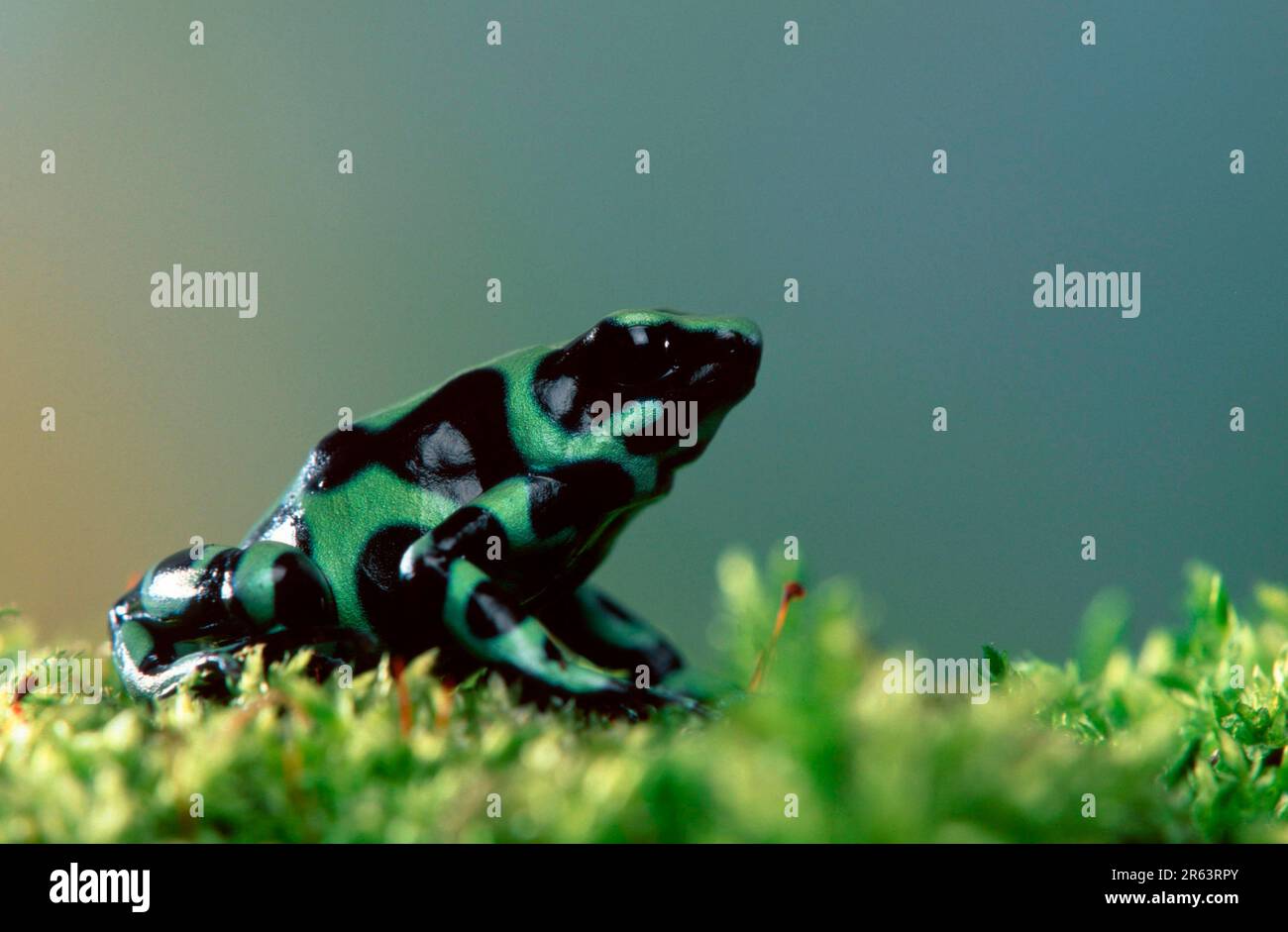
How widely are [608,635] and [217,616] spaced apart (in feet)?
2.15

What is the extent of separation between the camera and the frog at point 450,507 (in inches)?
54.9

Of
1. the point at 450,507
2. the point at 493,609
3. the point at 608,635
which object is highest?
the point at 450,507

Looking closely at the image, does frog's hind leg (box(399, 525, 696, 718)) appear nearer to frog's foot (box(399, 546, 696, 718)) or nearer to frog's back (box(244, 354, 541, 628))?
frog's foot (box(399, 546, 696, 718))

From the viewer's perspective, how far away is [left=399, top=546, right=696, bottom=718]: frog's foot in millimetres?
1238

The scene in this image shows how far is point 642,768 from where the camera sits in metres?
0.75

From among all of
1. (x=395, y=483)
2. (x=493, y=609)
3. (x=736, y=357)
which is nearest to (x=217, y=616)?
(x=395, y=483)

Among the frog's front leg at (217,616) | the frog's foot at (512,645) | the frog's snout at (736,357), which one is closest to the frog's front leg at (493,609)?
the frog's foot at (512,645)

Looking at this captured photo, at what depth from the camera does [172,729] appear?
109 cm

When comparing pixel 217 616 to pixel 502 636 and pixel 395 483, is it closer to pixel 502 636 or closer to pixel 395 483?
pixel 395 483

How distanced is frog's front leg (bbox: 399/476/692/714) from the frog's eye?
0.24 meters
